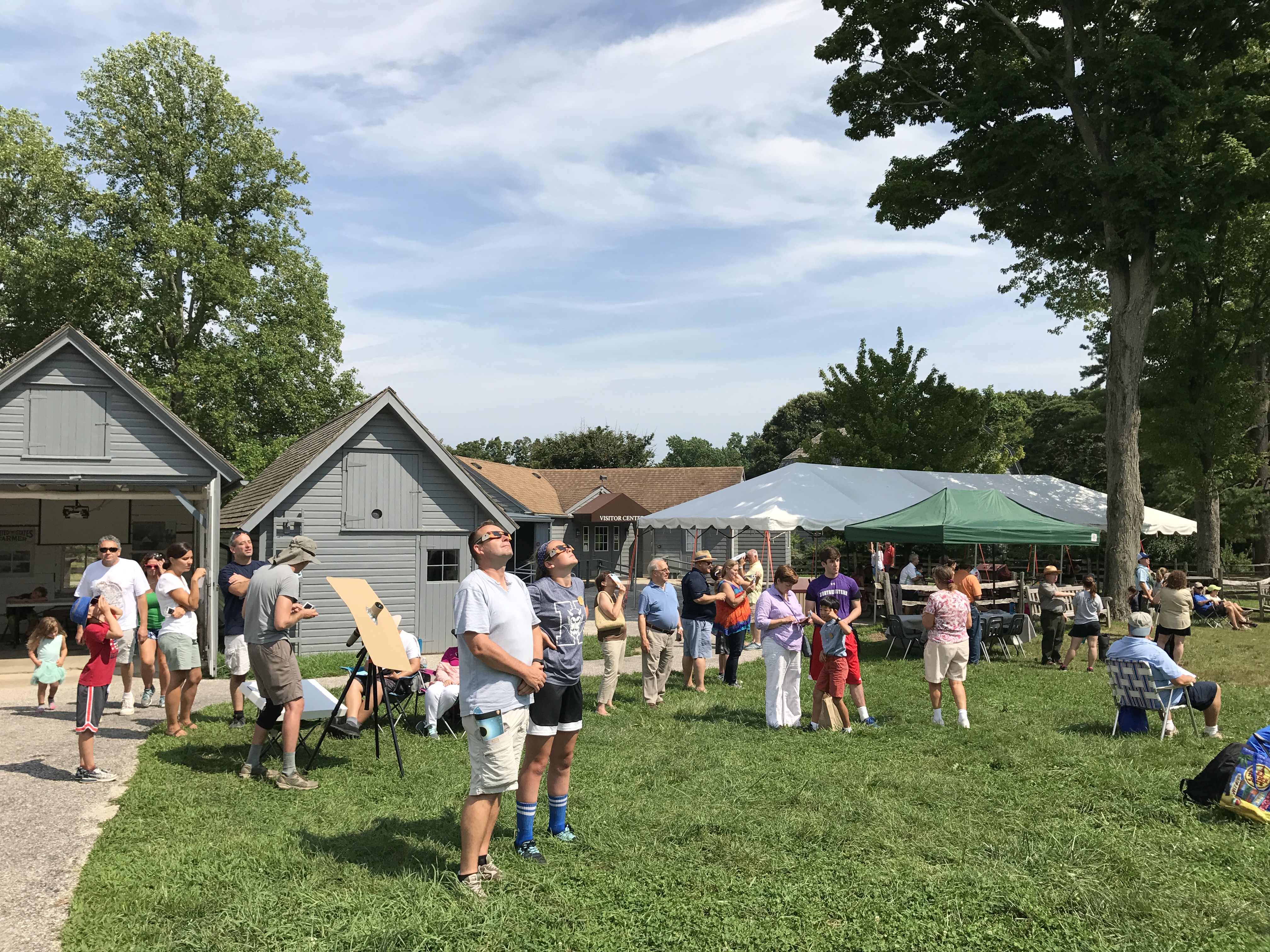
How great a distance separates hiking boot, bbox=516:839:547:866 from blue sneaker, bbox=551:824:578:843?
273 millimetres

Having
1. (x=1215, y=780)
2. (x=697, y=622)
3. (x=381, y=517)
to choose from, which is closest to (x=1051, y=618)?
(x=697, y=622)

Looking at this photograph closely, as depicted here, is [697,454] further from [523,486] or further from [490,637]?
[490,637]

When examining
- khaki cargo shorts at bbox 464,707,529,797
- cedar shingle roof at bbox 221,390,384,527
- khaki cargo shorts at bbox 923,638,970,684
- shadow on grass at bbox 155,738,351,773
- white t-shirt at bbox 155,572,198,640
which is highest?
cedar shingle roof at bbox 221,390,384,527

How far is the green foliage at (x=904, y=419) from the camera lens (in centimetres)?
2834

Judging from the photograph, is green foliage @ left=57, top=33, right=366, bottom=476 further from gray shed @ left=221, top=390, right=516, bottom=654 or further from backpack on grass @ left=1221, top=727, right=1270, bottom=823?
backpack on grass @ left=1221, top=727, right=1270, bottom=823

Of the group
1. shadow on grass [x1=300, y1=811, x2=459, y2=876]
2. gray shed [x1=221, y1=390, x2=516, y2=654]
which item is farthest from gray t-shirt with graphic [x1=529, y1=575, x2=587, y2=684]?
gray shed [x1=221, y1=390, x2=516, y2=654]

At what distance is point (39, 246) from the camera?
2770 centimetres

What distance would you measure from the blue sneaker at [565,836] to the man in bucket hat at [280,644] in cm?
237

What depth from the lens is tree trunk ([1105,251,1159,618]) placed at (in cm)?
1912

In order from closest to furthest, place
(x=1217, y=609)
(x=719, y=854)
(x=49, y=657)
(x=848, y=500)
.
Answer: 1. (x=719, y=854)
2. (x=49, y=657)
3. (x=1217, y=609)
4. (x=848, y=500)

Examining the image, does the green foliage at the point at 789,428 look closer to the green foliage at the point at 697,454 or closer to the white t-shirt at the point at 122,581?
the green foliage at the point at 697,454

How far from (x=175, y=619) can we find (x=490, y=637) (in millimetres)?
5596

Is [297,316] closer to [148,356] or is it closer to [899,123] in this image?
[148,356]

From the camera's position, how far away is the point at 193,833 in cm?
584
